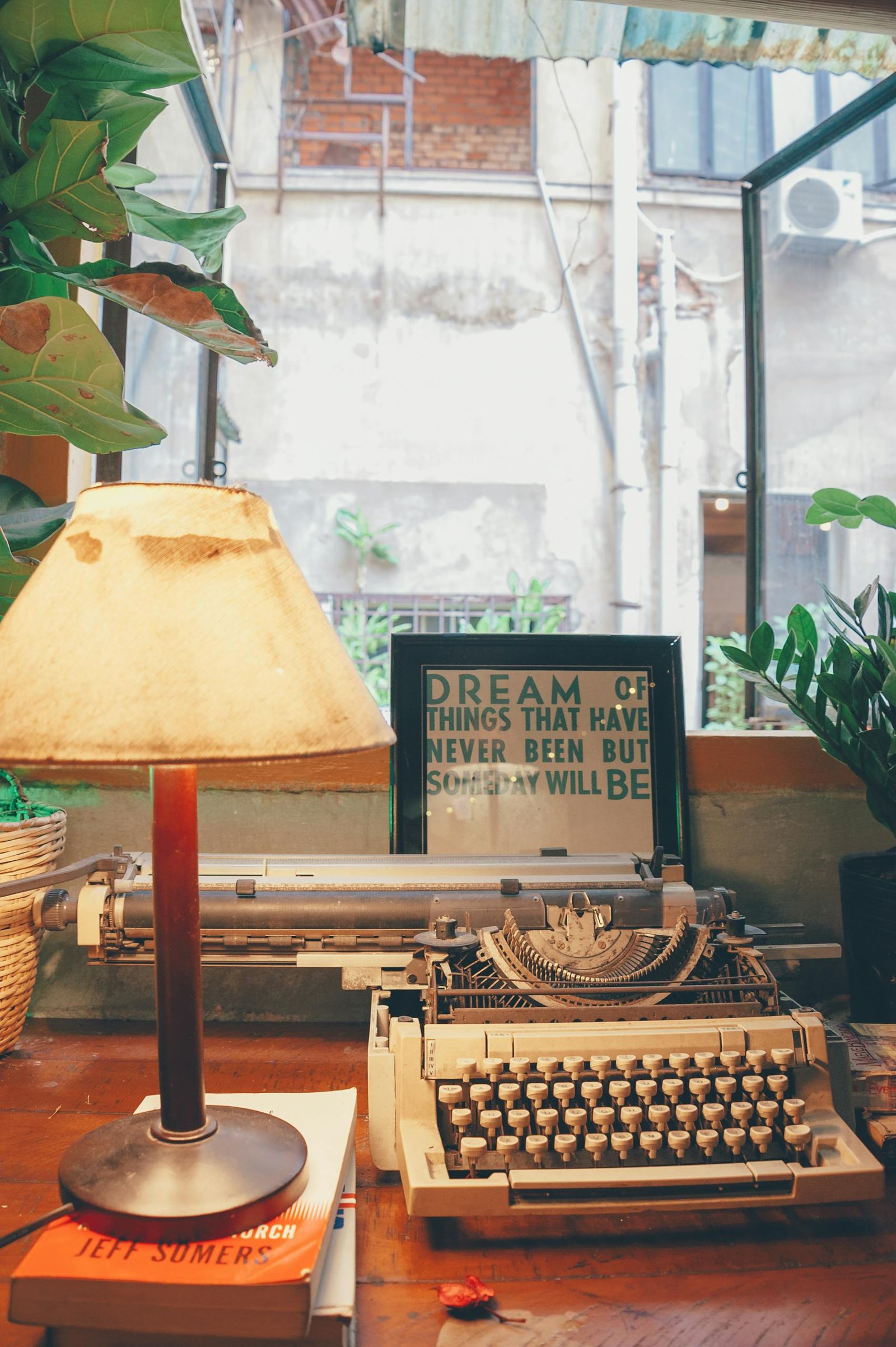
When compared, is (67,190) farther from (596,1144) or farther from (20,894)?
(596,1144)

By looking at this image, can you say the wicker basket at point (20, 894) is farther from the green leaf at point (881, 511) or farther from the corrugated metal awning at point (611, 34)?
the corrugated metal awning at point (611, 34)

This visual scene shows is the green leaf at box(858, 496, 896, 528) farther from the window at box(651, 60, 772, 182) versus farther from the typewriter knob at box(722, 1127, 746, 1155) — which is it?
the window at box(651, 60, 772, 182)

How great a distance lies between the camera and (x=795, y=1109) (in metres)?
0.93

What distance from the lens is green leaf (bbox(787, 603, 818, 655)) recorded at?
1372 millimetres

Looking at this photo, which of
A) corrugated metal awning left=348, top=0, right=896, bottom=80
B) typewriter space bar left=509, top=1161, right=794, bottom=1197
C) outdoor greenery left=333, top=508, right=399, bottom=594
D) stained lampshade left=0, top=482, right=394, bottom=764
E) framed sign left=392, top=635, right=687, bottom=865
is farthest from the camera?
outdoor greenery left=333, top=508, right=399, bottom=594

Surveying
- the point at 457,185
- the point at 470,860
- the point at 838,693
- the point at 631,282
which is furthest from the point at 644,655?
the point at 457,185

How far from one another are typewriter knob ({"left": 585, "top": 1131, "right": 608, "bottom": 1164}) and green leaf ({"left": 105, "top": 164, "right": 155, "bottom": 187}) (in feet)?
3.99

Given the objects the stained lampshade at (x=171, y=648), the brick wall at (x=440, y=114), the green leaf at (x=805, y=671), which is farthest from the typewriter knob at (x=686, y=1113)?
the brick wall at (x=440, y=114)

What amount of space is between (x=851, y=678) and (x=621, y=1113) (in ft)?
2.36

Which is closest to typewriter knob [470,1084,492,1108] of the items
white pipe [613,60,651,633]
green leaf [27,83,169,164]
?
green leaf [27,83,169,164]

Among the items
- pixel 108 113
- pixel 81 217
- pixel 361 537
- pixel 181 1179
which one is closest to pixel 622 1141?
pixel 181 1179

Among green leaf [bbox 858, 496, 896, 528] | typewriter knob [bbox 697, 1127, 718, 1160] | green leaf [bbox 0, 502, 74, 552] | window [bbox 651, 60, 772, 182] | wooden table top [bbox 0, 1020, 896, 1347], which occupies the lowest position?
wooden table top [bbox 0, 1020, 896, 1347]

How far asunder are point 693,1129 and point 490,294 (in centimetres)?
617

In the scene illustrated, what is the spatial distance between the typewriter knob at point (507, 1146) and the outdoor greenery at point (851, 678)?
718 millimetres
